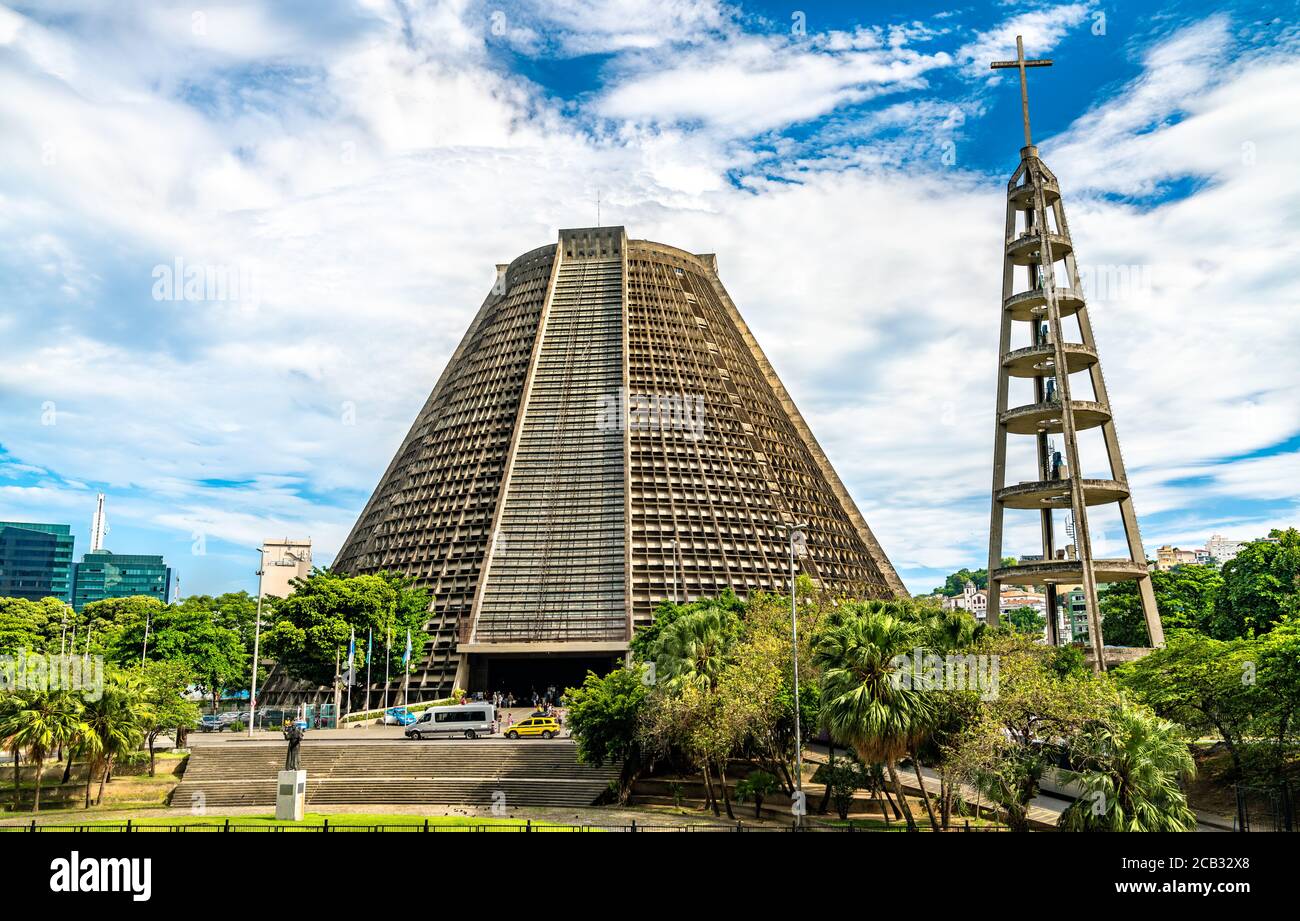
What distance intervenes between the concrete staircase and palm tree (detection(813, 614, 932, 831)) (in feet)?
53.8

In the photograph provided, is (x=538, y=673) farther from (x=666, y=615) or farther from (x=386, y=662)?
(x=666, y=615)

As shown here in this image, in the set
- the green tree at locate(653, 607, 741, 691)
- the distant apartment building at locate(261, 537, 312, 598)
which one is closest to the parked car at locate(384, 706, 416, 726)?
the green tree at locate(653, 607, 741, 691)

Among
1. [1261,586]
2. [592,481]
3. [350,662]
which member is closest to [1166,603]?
[1261,586]

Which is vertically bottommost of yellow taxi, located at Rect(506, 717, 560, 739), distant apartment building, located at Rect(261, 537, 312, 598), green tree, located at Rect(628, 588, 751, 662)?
yellow taxi, located at Rect(506, 717, 560, 739)

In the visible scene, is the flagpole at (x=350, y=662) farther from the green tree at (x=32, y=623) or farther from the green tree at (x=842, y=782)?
the green tree at (x=842, y=782)

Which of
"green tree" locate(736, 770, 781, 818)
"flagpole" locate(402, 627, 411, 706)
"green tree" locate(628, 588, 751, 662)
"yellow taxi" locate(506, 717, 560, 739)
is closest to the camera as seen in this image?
"green tree" locate(736, 770, 781, 818)

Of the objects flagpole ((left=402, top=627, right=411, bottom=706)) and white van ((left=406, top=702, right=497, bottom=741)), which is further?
flagpole ((left=402, top=627, right=411, bottom=706))

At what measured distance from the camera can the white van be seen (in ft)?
172

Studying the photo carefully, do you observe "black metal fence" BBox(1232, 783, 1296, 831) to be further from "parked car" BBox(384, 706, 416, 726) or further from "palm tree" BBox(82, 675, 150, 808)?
"palm tree" BBox(82, 675, 150, 808)

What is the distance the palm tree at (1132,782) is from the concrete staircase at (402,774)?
2271 centimetres

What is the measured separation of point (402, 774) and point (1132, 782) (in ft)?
105
